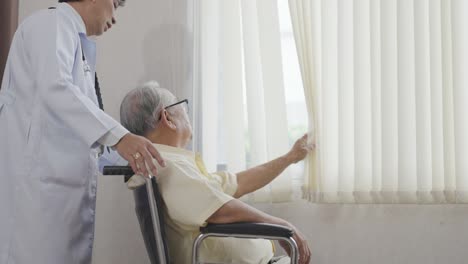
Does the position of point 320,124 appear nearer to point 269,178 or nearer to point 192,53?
point 269,178

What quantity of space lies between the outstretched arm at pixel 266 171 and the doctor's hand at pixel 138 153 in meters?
0.76

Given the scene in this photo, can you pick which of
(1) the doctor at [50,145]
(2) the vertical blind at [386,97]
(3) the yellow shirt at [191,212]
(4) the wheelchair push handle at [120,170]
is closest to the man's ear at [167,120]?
(3) the yellow shirt at [191,212]

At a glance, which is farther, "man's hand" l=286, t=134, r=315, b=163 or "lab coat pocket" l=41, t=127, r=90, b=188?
"man's hand" l=286, t=134, r=315, b=163

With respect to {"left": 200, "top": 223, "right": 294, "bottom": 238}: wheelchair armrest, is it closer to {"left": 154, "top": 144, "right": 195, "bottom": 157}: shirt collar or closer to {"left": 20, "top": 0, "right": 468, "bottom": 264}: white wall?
{"left": 154, "top": 144, "right": 195, "bottom": 157}: shirt collar

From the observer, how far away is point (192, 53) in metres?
2.48

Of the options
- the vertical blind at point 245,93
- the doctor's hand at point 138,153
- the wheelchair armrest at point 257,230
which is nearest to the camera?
the doctor's hand at point 138,153

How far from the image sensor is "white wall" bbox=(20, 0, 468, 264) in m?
2.23

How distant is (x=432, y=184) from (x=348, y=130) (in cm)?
36

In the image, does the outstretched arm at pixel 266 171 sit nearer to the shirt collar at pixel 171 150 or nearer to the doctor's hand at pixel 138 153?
the shirt collar at pixel 171 150

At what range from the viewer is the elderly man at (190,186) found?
5.73 ft

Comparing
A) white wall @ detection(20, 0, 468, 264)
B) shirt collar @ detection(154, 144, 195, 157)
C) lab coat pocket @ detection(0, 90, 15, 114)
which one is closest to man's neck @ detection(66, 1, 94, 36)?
lab coat pocket @ detection(0, 90, 15, 114)

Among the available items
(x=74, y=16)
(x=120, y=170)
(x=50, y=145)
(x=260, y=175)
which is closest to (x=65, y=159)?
(x=50, y=145)

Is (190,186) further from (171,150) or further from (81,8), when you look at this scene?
(81,8)

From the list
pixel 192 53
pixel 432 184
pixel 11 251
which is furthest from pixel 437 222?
pixel 11 251
